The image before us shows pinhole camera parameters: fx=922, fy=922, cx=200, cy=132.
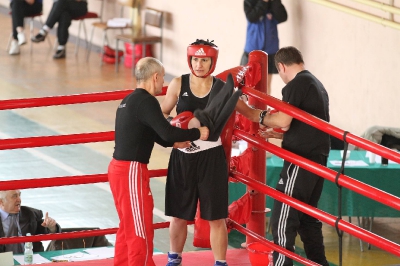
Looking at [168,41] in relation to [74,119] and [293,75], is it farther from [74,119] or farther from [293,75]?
[293,75]

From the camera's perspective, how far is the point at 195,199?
6.09 metres

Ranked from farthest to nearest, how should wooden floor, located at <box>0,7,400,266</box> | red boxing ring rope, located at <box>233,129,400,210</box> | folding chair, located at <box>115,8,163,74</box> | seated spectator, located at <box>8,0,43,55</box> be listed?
seated spectator, located at <box>8,0,43,55</box> < folding chair, located at <box>115,8,163,74</box> < wooden floor, located at <box>0,7,400,266</box> < red boxing ring rope, located at <box>233,129,400,210</box>

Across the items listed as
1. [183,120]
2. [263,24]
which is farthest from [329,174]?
[263,24]

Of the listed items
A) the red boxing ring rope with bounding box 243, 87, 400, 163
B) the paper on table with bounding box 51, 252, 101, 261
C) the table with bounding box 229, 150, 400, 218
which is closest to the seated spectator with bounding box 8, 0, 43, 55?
the table with bounding box 229, 150, 400, 218

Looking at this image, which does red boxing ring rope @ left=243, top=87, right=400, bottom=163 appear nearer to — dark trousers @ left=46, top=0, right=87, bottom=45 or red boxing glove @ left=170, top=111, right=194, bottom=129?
red boxing glove @ left=170, top=111, right=194, bottom=129

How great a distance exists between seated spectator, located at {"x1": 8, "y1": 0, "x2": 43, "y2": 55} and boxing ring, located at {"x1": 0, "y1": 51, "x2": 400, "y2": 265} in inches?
521

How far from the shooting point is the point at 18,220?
826 centimetres

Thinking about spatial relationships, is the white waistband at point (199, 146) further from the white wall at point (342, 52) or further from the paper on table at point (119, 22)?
the paper on table at point (119, 22)

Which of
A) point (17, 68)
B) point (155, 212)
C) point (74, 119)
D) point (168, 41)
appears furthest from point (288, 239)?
point (17, 68)

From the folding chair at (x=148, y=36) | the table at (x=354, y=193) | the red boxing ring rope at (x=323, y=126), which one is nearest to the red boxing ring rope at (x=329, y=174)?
the red boxing ring rope at (x=323, y=126)

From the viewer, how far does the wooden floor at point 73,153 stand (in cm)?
988

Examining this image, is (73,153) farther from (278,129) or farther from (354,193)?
(278,129)

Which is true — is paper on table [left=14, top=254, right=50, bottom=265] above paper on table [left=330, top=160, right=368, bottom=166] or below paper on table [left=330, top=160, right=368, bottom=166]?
below

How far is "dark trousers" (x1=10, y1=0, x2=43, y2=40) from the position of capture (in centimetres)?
1931
